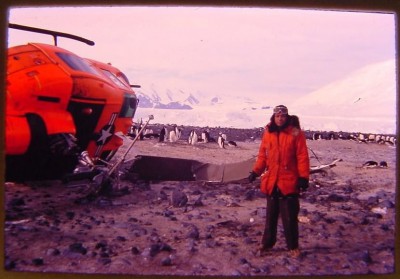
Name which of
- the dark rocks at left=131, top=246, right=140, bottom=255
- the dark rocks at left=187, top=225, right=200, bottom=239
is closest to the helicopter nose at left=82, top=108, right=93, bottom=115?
the dark rocks at left=131, top=246, right=140, bottom=255

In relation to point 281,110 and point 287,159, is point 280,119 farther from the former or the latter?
point 287,159

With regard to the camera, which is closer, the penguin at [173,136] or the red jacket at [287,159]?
the red jacket at [287,159]

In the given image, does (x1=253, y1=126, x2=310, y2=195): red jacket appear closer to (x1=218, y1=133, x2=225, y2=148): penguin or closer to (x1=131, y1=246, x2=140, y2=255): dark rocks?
(x1=218, y1=133, x2=225, y2=148): penguin

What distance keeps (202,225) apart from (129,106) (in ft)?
4.02

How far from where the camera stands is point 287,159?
10.2 feet

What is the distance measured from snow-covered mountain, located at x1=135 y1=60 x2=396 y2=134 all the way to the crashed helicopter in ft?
0.91

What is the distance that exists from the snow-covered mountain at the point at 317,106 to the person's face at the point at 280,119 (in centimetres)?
8

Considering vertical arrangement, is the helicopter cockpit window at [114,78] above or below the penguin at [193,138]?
above

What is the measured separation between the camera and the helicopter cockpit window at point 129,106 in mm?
3486

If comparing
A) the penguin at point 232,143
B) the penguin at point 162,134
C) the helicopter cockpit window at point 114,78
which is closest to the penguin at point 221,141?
the penguin at point 232,143

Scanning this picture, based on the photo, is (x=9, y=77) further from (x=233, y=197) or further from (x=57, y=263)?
(x=233, y=197)

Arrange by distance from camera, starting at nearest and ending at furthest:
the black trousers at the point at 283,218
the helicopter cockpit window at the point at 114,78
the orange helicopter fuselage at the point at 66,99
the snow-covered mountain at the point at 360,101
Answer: the orange helicopter fuselage at the point at 66,99, the black trousers at the point at 283,218, the snow-covered mountain at the point at 360,101, the helicopter cockpit window at the point at 114,78

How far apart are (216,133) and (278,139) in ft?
2.29

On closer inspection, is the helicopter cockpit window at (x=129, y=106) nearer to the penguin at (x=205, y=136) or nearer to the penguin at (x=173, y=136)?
the penguin at (x=173, y=136)
